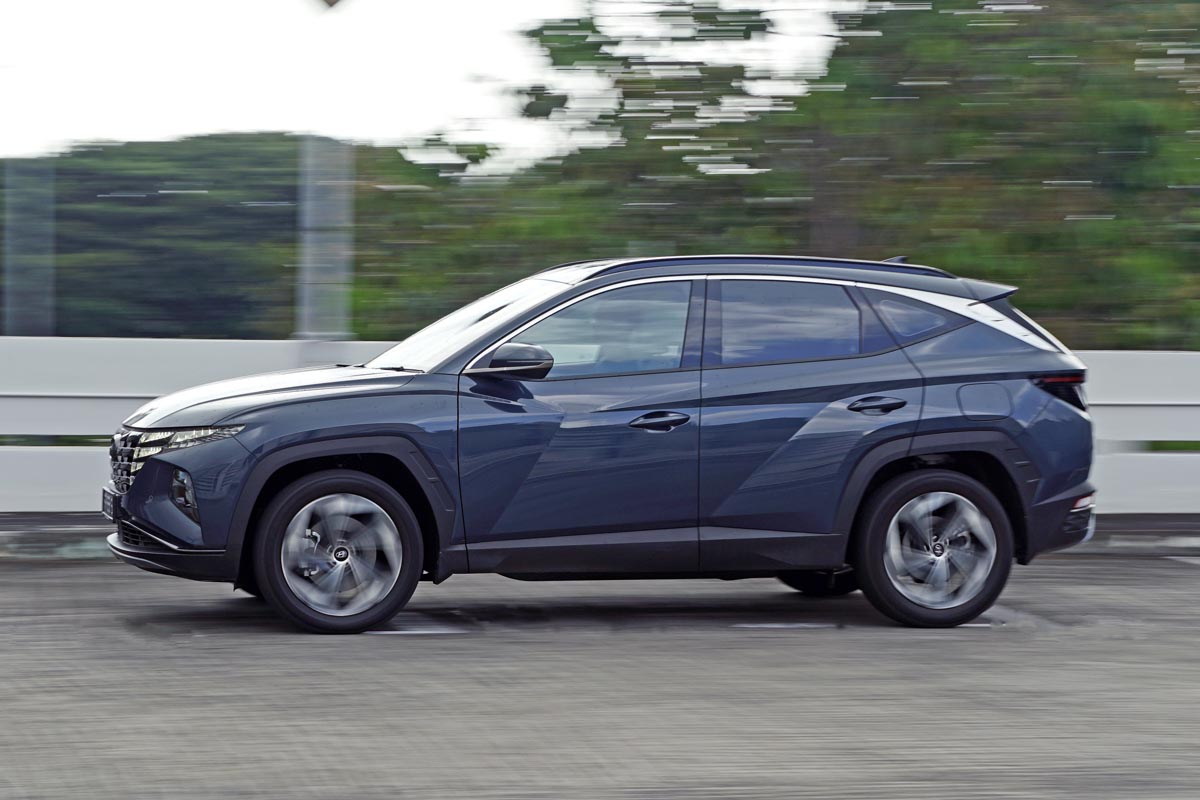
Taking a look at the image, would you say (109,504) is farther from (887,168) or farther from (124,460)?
(887,168)

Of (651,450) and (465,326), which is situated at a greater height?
(465,326)

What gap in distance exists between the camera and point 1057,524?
7.96m

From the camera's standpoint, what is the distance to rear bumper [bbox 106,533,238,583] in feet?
23.7

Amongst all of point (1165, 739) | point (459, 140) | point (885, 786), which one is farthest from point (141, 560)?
point (459, 140)

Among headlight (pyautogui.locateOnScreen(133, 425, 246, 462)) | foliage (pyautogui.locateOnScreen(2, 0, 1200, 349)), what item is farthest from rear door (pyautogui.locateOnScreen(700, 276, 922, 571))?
foliage (pyautogui.locateOnScreen(2, 0, 1200, 349))

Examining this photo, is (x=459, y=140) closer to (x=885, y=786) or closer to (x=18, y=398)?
(x=18, y=398)

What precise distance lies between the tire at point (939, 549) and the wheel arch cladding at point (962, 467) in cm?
8

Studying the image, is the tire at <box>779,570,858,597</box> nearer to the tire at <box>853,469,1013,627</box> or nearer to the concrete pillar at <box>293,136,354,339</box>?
the tire at <box>853,469,1013,627</box>

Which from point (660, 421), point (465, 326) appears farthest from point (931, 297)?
point (465, 326)

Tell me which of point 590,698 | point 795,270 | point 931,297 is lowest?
point 590,698

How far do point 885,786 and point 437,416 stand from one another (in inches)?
120

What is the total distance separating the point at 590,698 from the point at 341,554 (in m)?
1.63

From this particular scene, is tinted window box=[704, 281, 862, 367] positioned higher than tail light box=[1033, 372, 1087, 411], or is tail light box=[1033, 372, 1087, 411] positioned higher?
tinted window box=[704, 281, 862, 367]

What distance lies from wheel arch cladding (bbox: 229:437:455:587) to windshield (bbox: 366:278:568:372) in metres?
0.47
